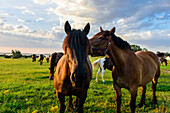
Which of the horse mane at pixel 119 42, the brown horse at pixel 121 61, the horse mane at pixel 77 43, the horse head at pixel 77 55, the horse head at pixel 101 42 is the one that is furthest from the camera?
the horse mane at pixel 119 42

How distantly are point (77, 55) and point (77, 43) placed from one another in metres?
0.25

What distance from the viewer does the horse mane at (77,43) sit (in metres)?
1.92

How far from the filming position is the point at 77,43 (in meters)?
1.98

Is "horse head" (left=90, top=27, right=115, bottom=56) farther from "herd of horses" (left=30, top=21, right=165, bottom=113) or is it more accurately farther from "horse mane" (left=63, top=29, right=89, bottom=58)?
"horse mane" (left=63, top=29, right=89, bottom=58)

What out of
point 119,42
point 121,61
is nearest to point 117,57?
point 121,61

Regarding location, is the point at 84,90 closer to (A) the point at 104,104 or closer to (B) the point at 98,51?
(B) the point at 98,51

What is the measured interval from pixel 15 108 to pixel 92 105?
9.40 ft

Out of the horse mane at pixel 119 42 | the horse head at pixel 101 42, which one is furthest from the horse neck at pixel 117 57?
the horse head at pixel 101 42

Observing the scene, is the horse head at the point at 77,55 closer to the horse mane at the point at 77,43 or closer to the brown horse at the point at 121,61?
the horse mane at the point at 77,43

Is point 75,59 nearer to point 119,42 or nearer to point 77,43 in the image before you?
point 77,43

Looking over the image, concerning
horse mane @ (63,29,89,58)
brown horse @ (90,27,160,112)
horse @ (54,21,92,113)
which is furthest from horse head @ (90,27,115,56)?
horse mane @ (63,29,89,58)

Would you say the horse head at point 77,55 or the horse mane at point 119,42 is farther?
the horse mane at point 119,42

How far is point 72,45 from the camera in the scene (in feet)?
6.45

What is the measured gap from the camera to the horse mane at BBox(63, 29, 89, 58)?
1.92m
